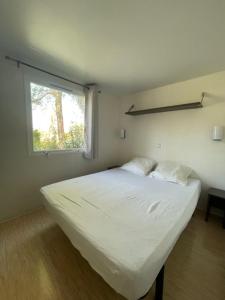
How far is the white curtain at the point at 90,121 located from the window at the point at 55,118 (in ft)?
0.37

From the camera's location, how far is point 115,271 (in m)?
0.91

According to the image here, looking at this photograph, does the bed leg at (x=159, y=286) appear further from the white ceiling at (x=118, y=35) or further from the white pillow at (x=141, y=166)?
the white ceiling at (x=118, y=35)

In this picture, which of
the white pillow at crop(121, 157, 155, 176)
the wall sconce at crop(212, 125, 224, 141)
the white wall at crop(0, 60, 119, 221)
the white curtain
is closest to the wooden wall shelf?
the wall sconce at crop(212, 125, 224, 141)

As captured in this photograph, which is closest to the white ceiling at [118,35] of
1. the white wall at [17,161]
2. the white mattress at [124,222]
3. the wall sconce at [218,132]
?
the white wall at [17,161]

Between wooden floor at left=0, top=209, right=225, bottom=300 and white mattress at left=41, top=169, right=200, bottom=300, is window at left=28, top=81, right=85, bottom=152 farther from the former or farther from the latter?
wooden floor at left=0, top=209, right=225, bottom=300

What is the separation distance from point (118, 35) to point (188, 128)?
2.05 m

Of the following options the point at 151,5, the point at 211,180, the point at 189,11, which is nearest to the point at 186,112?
the point at 211,180

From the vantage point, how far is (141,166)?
3018 mm

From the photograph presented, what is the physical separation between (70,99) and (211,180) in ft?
10.3

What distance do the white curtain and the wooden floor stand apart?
5.23 ft

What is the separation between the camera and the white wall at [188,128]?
246cm

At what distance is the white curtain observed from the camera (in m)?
2.99

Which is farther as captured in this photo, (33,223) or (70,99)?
(70,99)

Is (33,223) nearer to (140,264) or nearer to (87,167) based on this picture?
(87,167)
